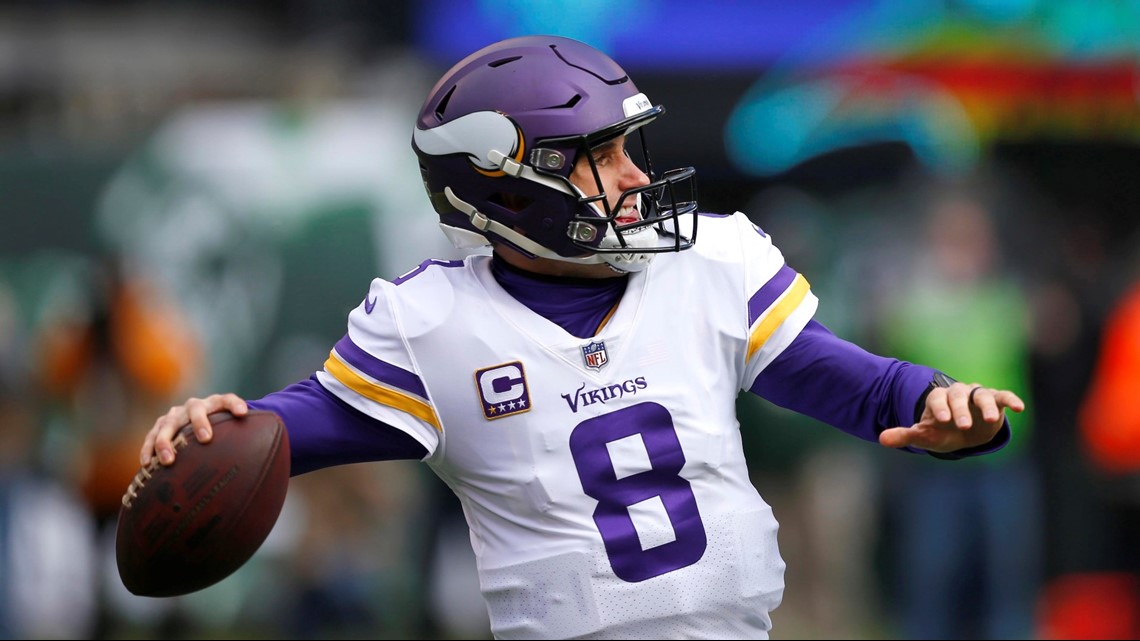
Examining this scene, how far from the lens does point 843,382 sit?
304 centimetres

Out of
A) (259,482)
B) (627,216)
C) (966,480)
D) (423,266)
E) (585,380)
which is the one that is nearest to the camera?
(259,482)

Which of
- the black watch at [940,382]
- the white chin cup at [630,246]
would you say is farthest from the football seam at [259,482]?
the black watch at [940,382]

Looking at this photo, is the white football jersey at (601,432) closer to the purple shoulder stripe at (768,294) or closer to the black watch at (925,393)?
the purple shoulder stripe at (768,294)

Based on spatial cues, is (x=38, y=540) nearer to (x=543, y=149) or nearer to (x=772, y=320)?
(x=543, y=149)

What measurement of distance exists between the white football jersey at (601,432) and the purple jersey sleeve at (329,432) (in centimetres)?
4

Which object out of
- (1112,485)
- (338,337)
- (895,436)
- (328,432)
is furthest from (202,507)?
(1112,485)

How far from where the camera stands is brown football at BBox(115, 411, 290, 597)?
2799 millimetres

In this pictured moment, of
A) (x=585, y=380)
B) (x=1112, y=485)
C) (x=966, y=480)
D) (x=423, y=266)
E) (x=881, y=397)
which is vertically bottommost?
(x=1112, y=485)

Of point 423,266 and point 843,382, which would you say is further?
point 423,266

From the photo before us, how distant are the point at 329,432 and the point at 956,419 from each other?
1.21m

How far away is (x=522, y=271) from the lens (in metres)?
3.14

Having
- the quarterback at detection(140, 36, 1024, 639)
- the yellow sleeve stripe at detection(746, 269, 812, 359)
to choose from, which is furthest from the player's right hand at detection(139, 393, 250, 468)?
the yellow sleeve stripe at detection(746, 269, 812, 359)

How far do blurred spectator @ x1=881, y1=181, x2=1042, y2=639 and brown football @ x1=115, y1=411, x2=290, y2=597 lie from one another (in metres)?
4.33

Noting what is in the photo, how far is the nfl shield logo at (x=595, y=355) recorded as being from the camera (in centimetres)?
295
